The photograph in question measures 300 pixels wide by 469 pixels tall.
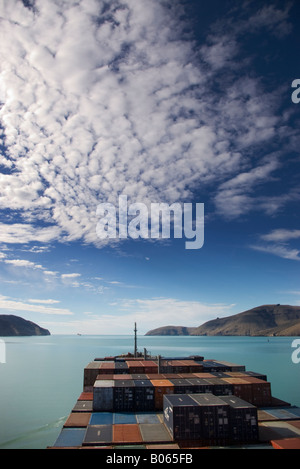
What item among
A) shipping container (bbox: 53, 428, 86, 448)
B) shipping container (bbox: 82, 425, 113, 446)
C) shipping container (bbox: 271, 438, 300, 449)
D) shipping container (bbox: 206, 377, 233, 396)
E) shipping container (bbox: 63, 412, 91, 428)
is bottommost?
shipping container (bbox: 63, 412, 91, 428)

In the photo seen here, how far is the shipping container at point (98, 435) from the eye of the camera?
2500cm

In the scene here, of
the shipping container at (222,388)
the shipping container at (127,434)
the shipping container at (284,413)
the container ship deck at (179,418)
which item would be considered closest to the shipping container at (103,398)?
the container ship deck at (179,418)

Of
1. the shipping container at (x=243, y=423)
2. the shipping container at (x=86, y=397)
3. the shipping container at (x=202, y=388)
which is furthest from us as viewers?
the shipping container at (x=86, y=397)

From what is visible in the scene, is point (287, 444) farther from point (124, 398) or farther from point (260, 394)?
point (124, 398)

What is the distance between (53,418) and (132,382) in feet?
51.4

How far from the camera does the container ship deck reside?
25625 millimetres

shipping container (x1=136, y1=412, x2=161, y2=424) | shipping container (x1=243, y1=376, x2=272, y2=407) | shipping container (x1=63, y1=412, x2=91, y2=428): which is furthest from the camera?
shipping container (x1=243, y1=376, x2=272, y2=407)

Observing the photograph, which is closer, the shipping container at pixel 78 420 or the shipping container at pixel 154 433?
the shipping container at pixel 154 433

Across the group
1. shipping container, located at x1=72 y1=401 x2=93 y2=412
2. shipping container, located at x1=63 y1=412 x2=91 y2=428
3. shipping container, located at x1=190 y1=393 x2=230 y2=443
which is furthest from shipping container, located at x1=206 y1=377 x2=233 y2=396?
shipping container, located at x1=63 y1=412 x2=91 y2=428

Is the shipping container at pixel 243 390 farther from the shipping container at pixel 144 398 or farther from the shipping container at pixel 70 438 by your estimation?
the shipping container at pixel 70 438

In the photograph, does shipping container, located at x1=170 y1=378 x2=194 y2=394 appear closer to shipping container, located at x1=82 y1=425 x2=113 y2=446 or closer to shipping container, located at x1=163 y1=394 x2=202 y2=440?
shipping container, located at x1=163 y1=394 x2=202 y2=440

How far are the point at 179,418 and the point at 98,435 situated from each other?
7.44 metres

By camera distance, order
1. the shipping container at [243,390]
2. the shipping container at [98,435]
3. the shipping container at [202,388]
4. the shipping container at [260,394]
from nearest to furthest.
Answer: the shipping container at [98,435] < the shipping container at [202,388] < the shipping container at [243,390] < the shipping container at [260,394]

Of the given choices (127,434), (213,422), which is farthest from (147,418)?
(213,422)
